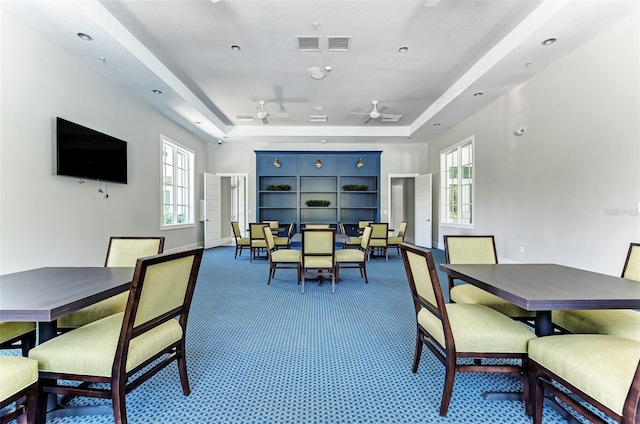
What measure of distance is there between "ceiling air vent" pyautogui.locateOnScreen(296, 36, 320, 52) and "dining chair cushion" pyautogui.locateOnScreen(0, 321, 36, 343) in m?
3.86

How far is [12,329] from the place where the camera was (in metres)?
1.69

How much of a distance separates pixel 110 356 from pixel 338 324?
1.94 metres

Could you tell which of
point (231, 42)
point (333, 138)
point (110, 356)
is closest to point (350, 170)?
point (333, 138)

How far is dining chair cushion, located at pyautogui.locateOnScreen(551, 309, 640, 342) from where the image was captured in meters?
1.75

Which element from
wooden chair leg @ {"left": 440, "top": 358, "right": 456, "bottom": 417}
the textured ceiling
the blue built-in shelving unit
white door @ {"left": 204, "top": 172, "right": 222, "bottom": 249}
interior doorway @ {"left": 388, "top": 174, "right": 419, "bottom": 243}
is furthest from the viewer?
interior doorway @ {"left": 388, "top": 174, "right": 419, "bottom": 243}

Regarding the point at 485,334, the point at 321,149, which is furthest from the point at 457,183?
the point at 485,334

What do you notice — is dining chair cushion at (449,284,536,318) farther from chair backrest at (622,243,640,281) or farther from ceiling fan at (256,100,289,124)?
ceiling fan at (256,100,289,124)

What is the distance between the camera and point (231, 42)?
13.4 ft

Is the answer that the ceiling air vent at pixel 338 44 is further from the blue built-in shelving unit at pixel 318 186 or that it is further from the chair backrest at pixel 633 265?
the blue built-in shelving unit at pixel 318 186

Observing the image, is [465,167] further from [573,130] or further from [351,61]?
[351,61]

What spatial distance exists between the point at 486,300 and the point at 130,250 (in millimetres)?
2805

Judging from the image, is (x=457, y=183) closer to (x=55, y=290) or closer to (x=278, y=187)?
(x=278, y=187)

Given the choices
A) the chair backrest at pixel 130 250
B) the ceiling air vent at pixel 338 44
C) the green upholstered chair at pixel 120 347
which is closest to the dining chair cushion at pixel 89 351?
the green upholstered chair at pixel 120 347

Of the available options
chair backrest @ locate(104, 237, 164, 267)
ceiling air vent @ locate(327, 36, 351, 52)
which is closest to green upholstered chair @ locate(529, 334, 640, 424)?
chair backrest @ locate(104, 237, 164, 267)
